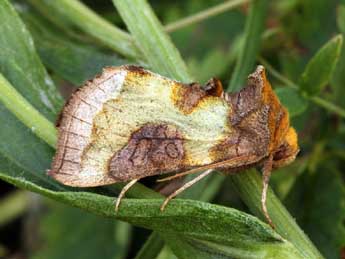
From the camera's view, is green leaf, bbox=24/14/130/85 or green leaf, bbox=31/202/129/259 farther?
green leaf, bbox=31/202/129/259

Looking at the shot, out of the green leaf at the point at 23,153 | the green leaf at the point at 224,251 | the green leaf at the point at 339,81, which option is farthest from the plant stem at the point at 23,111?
the green leaf at the point at 339,81

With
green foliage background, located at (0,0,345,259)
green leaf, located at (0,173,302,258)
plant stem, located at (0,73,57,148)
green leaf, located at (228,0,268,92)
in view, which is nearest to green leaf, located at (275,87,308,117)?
green foliage background, located at (0,0,345,259)

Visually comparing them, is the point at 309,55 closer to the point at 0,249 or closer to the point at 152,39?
the point at 152,39

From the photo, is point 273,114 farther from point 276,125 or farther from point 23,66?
point 23,66

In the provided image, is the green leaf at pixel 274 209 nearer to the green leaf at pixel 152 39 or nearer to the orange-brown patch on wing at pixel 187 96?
the orange-brown patch on wing at pixel 187 96

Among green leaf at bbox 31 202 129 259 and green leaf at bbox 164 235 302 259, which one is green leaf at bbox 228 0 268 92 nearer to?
green leaf at bbox 164 235 302 259

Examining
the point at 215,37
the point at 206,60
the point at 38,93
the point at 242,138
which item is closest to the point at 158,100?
the point at 242,138
